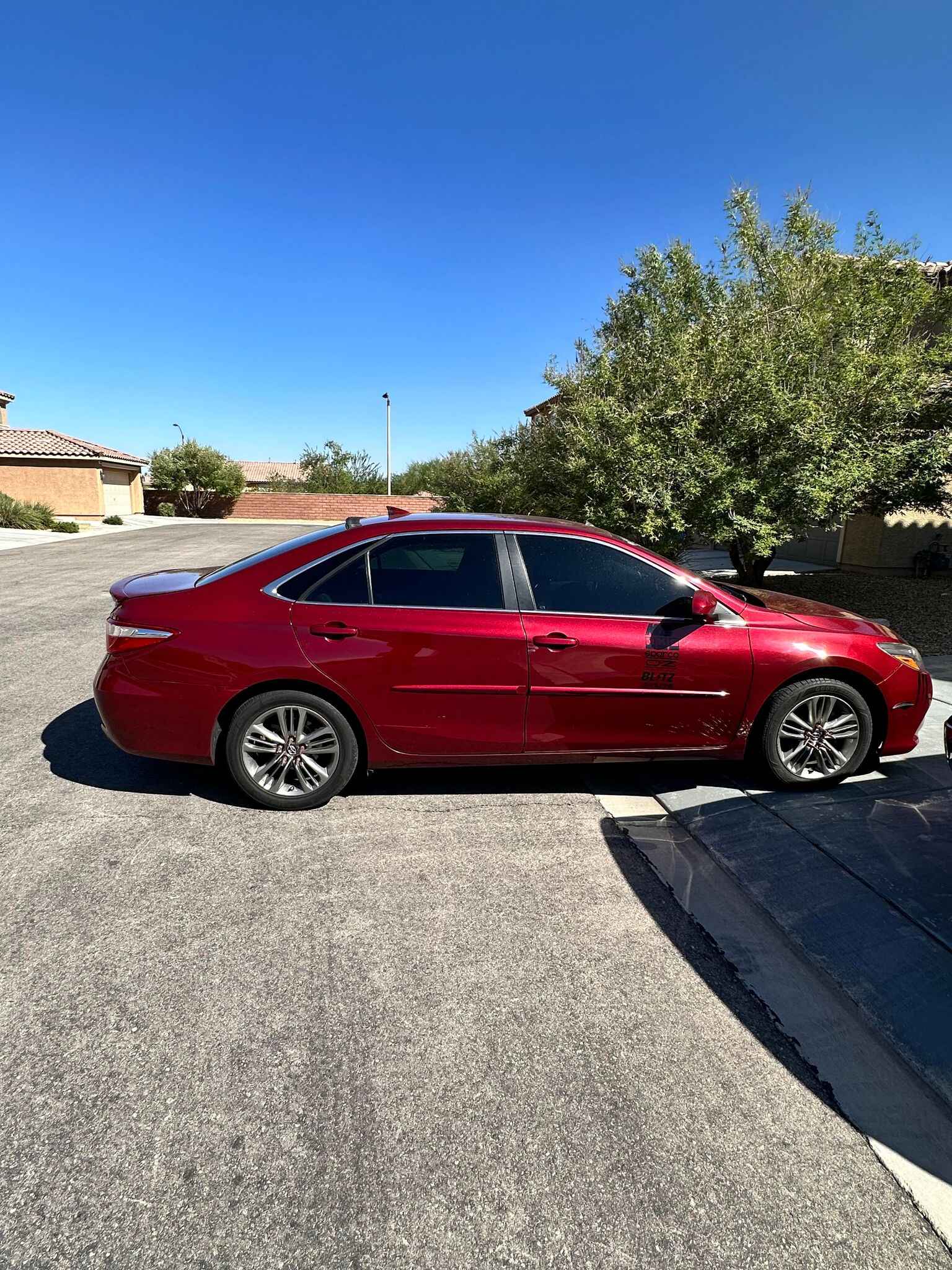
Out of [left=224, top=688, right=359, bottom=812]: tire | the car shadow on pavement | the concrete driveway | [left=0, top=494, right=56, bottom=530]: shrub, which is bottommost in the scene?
the concrete driveway

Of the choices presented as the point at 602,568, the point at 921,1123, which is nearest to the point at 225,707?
the point at 602,568

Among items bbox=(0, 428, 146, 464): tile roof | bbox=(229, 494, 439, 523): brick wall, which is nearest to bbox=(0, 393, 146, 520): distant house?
bbox=(0, 428, 146, 464): tile roof

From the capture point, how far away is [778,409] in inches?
311

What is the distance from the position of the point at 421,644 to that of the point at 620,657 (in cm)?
110

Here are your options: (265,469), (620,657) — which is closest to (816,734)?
(620,657)

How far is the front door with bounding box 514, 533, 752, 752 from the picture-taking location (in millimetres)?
3984

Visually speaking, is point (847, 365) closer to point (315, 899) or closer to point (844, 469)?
point (844, 469)

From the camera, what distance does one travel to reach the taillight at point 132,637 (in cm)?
386

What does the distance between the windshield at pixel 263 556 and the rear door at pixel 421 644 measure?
0.92 feet

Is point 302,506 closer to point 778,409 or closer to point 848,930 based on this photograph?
point 778,409

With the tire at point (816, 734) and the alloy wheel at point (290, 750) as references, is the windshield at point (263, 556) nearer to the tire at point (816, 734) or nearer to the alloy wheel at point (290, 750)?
the alloy wheel at point (290, 750)

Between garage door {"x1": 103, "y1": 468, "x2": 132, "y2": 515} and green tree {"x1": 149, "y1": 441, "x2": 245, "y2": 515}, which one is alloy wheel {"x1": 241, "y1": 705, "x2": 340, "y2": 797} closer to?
garage door {"x1": 103, "y1": 468, "x2": 132, "y2": 515}

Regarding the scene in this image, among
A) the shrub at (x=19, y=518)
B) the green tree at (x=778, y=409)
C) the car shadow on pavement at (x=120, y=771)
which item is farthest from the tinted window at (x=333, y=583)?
the shrub at (x=19, y=518)

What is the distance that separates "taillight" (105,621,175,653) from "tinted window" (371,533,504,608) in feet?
3.84
